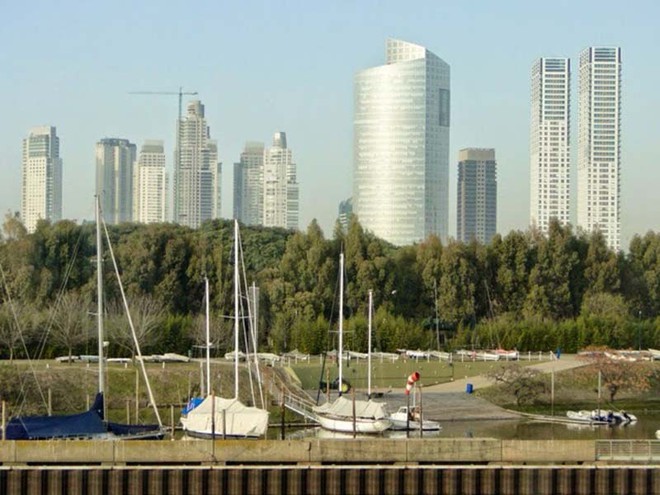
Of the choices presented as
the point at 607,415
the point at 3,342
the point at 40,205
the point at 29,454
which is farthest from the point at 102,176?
the point at 29,454

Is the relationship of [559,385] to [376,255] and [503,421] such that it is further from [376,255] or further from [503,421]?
[376,255]

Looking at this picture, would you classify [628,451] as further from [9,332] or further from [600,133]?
[600,133]

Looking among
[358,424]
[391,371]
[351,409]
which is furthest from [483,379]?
[358,424]

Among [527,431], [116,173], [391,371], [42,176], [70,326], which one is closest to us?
[527,431]

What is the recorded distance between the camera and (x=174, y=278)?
74.7m

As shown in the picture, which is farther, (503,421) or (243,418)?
(503,421)

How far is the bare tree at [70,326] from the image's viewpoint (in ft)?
195

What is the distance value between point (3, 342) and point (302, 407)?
15.0 meters

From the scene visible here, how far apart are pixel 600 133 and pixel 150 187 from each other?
5708cm

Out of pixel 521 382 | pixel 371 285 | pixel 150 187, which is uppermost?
pixel 150 187

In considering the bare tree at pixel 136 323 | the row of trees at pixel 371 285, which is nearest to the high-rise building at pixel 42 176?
the row of trees at pixel 371 285

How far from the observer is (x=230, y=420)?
37906 mm

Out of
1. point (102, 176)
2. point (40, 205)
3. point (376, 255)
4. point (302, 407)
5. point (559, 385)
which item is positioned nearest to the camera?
point (302, 407)

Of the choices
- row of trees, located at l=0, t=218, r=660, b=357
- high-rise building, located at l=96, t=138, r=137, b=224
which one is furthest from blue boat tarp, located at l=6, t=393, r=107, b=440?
high-rise building, located at l=96, t=138, r=137, b=224
